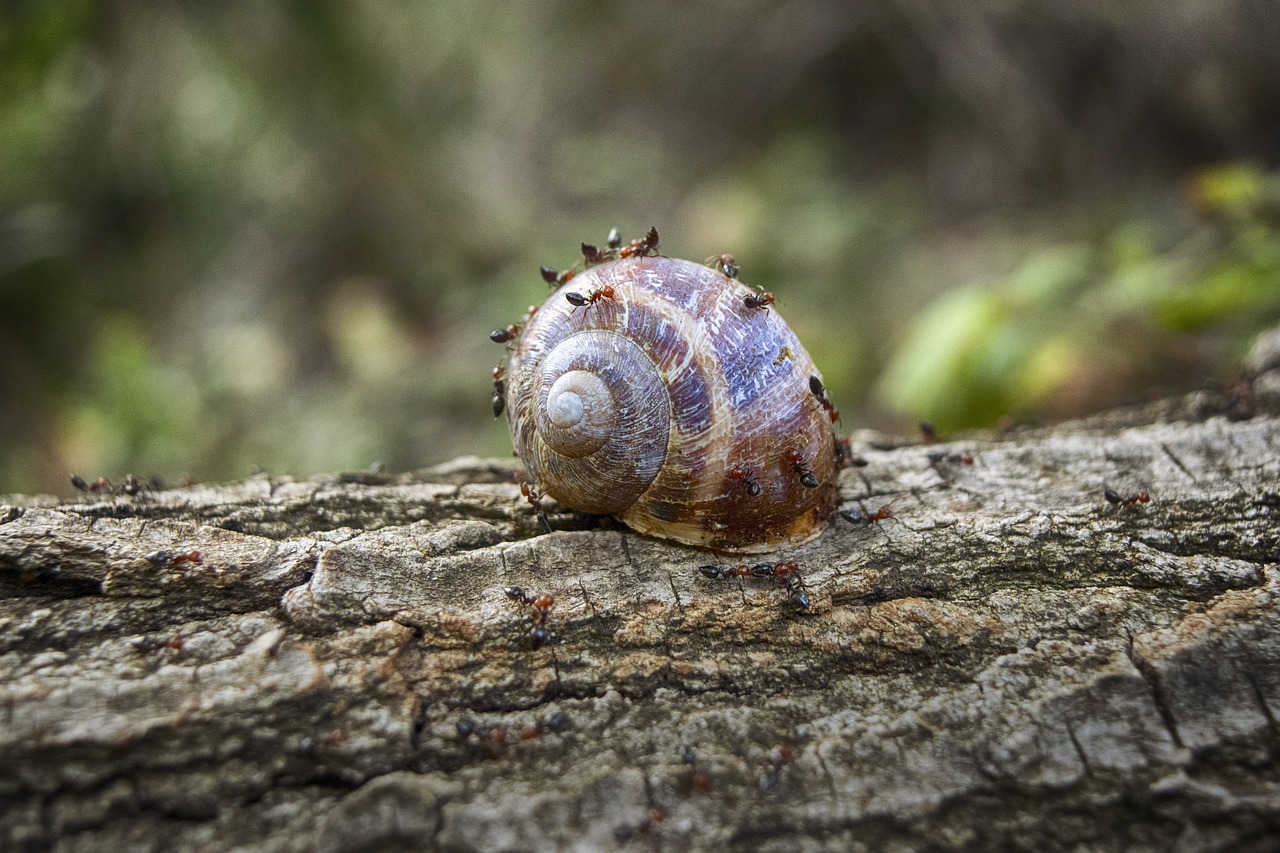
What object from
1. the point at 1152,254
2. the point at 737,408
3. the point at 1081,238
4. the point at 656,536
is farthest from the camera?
the point at 1081,238

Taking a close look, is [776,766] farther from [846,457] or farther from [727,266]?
[727,266]

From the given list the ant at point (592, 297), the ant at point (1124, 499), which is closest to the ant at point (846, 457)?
the ant at point (1124, 499)

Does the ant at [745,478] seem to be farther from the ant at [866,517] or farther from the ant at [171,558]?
the ant at [171,558]

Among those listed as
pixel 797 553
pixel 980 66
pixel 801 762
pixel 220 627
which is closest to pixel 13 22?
pixel 220 627

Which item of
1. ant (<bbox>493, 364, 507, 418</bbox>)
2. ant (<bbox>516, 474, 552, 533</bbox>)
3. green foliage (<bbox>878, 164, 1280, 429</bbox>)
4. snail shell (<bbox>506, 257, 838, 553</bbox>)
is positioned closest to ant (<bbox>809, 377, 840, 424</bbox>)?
snail shell (<bbox>506, 257, 838, 553</bbox>)

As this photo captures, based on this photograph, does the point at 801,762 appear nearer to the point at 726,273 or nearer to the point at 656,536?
the point at 656,536
